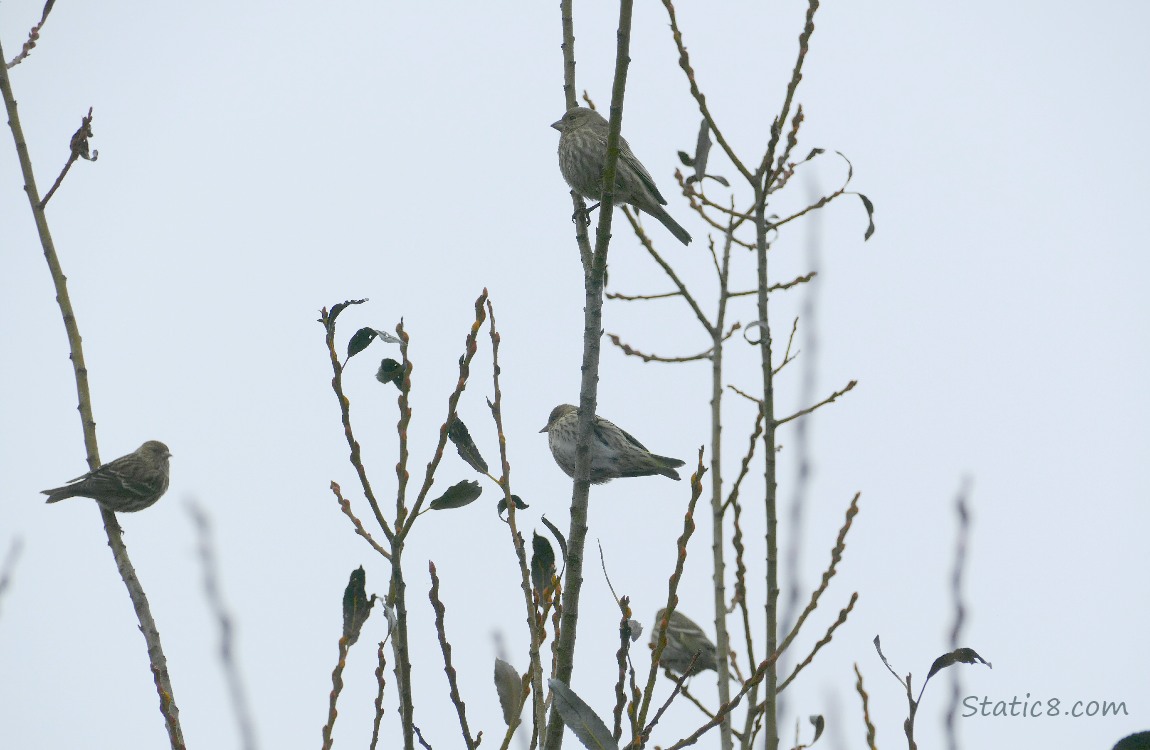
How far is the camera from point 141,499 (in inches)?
284

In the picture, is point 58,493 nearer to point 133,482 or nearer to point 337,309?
point 133,482

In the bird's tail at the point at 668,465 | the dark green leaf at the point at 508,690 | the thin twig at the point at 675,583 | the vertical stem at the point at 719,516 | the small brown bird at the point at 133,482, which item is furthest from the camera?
the bird's tail at the point at 668,465

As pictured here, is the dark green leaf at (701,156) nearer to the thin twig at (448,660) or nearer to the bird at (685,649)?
the thin twig at (448,660)

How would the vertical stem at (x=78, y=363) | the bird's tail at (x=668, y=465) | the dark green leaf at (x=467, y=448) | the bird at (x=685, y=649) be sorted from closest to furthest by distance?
the dark green leaf at (x=467, y=448) → the vertical stem at (x=78, y=363) → the bird's tail at (x=668, y=465) → the bird at (x=685, y=649)

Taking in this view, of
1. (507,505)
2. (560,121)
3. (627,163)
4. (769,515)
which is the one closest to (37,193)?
(507,505)

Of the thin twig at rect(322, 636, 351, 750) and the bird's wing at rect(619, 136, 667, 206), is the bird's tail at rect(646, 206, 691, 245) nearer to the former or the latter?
the bird's wing at rect(619, 136, 667, 206)

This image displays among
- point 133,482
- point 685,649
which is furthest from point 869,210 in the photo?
point 685,649

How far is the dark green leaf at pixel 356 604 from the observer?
2.79 metres

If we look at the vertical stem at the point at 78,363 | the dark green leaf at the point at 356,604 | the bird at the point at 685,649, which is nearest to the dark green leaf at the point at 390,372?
the dark green leaf at the point at 356,604

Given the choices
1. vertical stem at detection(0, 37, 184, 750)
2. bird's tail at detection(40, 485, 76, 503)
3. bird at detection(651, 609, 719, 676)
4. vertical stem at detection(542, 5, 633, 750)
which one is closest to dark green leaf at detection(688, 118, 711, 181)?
vertical stem at detection(542, 5, 633, 750)

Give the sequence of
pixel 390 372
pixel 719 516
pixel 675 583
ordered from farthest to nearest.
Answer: pixel 719 516 < pixel 390 372 < pixel 675 583

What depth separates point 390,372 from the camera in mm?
2984

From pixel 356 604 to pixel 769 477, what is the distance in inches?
58.5

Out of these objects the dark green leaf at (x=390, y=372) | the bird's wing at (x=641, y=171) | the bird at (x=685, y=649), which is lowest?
the bird at (x=685, y=649)
